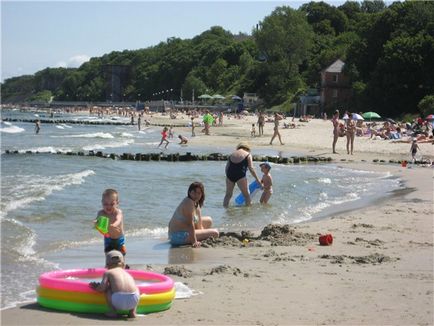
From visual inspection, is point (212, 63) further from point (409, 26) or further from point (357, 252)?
point (357, 252)

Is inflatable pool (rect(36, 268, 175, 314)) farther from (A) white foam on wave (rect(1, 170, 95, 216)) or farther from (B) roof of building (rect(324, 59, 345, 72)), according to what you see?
(B) roof of building (rect(324, 59, 345, 72))

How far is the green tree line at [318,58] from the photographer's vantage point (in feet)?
201

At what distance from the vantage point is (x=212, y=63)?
148 meters

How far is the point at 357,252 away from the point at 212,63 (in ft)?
459

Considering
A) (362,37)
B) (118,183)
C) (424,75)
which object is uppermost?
(362,37)

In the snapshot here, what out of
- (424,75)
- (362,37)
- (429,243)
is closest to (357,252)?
(429,243)

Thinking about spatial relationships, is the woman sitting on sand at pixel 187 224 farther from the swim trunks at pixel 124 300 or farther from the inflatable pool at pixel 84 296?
the swim trunks at pixel 124 300

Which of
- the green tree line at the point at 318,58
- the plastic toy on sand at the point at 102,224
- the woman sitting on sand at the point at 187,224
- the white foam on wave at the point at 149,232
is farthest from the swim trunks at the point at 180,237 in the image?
the green tree line at the point at 318,58

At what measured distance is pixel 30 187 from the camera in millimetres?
17797

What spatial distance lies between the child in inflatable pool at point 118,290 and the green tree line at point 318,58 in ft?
164

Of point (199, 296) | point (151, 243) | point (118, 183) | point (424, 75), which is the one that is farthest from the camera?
point (424, 75)

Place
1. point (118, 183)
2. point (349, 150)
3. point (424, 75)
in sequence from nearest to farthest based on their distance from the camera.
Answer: point (118, 183) → point (349, 150) → point (424, 75)

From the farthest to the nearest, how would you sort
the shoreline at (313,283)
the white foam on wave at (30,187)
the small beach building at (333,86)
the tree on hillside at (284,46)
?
the tree on hillside at (284,46) < the small beach building at (333,86) < the white foam on wave at (30,187) < the shoreline at (313,283)

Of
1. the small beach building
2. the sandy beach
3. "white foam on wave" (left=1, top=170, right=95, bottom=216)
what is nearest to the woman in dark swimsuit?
the sandy beach
